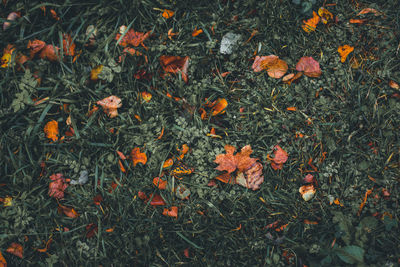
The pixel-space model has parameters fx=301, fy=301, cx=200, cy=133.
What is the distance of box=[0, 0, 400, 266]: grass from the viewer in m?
2.02

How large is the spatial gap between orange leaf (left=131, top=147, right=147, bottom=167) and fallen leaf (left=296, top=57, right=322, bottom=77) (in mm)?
1299

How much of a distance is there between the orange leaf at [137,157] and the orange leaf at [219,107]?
59 centimetres

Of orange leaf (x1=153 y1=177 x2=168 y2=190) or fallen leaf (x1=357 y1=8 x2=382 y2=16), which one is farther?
fallen leaf (x1=357 y1=8 x2=382 y2=16)

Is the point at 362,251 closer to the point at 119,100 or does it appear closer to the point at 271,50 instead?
the point at 271,50

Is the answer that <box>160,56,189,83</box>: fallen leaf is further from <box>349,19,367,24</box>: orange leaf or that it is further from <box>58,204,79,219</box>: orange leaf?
<box>349,19,367,24</box>: orange leaf

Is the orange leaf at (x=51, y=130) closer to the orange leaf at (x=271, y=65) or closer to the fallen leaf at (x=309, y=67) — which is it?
the orange leaf at (x=271, y=65)

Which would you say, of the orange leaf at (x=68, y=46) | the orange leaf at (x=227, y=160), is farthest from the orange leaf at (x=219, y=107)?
the orange leaf at (x=68, y=46)

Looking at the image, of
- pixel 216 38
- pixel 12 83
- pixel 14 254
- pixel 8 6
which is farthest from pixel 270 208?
pixel 8 6

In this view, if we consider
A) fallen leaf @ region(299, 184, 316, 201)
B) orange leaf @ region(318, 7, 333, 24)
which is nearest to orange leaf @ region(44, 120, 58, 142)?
fallen leaf @ region(299, 184, 316, 201)

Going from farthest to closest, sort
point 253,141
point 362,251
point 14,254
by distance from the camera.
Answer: point 253,141 < point 14,254 < point 362,251

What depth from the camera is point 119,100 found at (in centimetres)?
218

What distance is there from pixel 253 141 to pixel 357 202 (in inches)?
31.8

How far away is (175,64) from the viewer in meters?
2.24

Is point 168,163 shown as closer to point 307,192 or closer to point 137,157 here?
point 137,157
